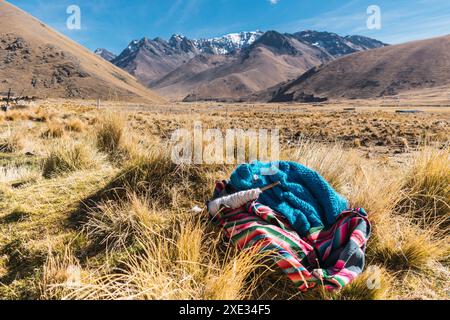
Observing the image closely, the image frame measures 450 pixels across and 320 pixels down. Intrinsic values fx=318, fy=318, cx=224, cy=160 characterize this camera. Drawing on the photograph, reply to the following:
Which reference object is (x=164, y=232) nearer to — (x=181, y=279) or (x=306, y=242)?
(x=181, y=279)

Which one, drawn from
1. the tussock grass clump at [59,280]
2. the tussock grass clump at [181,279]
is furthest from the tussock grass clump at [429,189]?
the tussock grass clump at [59,280]

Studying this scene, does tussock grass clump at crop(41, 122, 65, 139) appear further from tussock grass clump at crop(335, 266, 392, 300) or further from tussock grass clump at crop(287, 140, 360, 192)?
tussock grass clump at crop(335, 266, 392, 300)

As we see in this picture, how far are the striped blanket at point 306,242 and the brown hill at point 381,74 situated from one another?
121 metres

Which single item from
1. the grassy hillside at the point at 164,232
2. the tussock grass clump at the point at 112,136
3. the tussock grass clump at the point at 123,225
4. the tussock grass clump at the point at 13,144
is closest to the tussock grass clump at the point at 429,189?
the grassy hillside at the point at 164,232

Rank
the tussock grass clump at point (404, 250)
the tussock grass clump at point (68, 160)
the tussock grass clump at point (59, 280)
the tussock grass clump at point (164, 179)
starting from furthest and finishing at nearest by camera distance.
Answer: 1. the tussock grass clump at point (68, 160)
2. the tussock grass clump at point (164, 179)
3. the tussock grass clump at point (404, 250)
4. the tussock grass clump at point (59, 280)

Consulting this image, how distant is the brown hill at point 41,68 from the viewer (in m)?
80.2

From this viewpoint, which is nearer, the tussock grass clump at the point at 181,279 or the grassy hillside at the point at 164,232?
the tussock grass clump at the point at 181,279

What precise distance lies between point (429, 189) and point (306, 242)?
1.67 m

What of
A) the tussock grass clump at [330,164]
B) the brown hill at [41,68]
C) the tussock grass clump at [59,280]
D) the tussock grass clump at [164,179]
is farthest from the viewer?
the brown hill at [41,68]

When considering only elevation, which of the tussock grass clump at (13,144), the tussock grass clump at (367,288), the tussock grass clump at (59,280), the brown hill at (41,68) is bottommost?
the tussock grass clump at (367,288)

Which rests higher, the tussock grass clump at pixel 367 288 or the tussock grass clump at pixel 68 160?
the tussock grass clump at pixel 68 160

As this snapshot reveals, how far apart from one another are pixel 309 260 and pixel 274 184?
2.36ft

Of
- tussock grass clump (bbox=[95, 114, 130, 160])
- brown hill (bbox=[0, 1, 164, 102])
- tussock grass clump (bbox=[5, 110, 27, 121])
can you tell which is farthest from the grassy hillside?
brown hill (bbox=[0, 1, 164, 102])

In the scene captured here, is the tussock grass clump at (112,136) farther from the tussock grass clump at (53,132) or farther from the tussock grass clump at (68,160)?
the tussock grass clump at (53,132)
